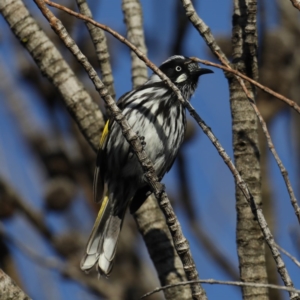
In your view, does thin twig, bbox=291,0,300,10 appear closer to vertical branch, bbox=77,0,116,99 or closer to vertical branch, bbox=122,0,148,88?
vertical branch, bbox=77,0,116,99

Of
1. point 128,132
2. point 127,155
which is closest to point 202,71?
point 127,155

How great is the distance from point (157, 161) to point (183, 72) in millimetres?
952

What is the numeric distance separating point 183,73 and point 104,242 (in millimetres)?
1581

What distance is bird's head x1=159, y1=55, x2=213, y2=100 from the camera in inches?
236

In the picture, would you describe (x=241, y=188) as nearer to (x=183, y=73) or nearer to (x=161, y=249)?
(x=161, y=249)

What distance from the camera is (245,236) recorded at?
4230mm

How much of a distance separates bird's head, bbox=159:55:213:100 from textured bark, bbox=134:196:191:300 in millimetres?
1188

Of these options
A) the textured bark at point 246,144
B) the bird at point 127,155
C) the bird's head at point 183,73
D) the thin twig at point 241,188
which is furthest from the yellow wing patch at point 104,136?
the thin twig at point 241,188

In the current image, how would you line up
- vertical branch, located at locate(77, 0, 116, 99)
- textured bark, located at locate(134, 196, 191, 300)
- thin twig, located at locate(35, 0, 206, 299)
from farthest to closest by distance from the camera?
vertical branch, located at locate(77, 0, 116, 99) → textured bark, located at locate(134, 196, 191, 300) → thin twig, located at locate(35, 0, 206, 299)

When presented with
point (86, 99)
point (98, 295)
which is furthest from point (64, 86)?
point (98, 295)

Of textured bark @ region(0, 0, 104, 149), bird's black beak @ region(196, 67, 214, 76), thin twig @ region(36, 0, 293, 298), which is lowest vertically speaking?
thin twig @ region(36, 0, 293, 298)

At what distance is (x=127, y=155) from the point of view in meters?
5.52

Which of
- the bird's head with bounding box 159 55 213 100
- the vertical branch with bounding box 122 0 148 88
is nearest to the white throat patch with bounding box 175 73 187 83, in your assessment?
the bird's head with bounding box 159 55 213 100

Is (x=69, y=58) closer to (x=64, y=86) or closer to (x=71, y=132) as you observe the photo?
(x=71, y=132)
